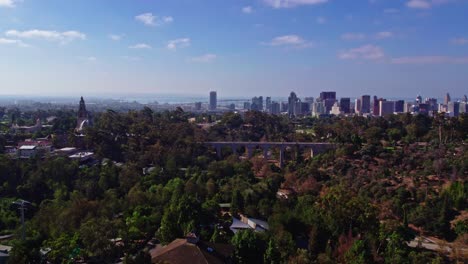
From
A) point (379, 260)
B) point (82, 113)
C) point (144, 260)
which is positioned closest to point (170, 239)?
point (144, 260)

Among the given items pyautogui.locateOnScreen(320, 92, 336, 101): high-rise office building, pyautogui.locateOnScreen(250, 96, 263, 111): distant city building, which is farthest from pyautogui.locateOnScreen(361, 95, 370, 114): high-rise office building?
pyautogui.locateOnScreen(250, 96, 263, 111): distant city building

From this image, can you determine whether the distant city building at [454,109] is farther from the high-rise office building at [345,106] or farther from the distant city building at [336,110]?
the distant city building at [336,110]

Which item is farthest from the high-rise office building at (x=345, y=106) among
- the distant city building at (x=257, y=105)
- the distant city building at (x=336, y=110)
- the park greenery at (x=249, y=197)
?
the park greenery at (x=249, y=197)

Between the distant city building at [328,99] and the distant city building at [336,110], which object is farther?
the distant city building at [328,99]

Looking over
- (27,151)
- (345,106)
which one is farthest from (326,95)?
(27,151)

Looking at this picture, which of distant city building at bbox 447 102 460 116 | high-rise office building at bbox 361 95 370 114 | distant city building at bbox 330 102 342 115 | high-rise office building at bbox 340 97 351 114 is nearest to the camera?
distant city building at bbox 447 102 460 116

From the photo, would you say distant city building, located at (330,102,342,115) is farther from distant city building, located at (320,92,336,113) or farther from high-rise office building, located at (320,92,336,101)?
high-rise office building, located at (320,92,336,101)

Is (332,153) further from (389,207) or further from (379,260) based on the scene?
(379,260)

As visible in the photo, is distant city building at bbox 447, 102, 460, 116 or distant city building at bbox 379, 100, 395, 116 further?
distant city building at bbox 379, 100, 395, 116
